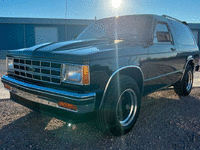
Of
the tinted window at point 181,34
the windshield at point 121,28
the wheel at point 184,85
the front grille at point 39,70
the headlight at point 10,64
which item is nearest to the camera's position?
the front grille at point 39,70

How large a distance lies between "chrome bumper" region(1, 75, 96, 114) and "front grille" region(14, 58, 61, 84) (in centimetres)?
12

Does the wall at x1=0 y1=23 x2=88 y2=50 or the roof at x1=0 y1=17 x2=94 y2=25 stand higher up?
the roof at x1=0 y1=17 x2=94 y2=25

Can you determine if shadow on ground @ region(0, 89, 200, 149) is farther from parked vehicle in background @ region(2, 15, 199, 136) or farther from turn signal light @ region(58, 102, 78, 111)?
turn signal light @ region(58, 102, 78, 111)

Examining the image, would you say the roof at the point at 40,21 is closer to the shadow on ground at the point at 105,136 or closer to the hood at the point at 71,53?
the shadow on ground at the point at 105,136

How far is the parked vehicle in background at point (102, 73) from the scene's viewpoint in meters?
Answer: 2.16

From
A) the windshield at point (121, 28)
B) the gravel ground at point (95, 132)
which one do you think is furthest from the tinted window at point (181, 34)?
the gravel ground at point (95, 132)

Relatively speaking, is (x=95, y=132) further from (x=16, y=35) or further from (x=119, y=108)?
(x=16, y=35)

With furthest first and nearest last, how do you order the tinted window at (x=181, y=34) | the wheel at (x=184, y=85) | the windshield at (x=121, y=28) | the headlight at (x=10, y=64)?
the wheel at (x=184, y=85) → the tinted window at (x=181, y=34) → the windshield at (x=121, y=28) → the headlight at (x=10, y=64)


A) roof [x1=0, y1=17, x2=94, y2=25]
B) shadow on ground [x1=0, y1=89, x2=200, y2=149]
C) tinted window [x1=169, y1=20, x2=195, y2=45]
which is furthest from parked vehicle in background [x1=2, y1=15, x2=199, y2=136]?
roof [x1=0, y1=17, x2=94, y2=25]

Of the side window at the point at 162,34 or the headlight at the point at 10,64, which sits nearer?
the headlight at the point at 10,64

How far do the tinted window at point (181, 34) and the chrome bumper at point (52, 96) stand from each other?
2.92 m

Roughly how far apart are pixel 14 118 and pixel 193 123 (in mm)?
3059

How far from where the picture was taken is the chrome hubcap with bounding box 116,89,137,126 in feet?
8.93

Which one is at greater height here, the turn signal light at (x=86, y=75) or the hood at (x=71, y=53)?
the hood at (x=71, y=53)
